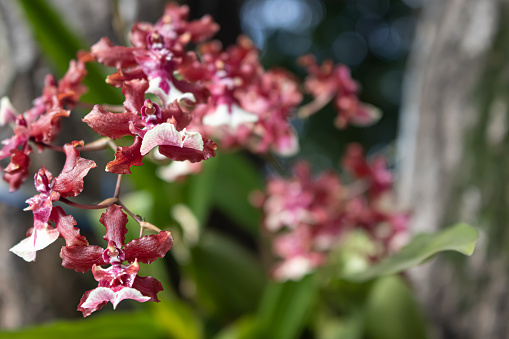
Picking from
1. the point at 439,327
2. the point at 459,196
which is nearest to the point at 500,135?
the point at 459,196

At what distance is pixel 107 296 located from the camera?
0.92 feet

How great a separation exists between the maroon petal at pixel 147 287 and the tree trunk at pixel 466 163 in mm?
600

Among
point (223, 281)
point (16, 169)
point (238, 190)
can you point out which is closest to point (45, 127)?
point (16, 169)

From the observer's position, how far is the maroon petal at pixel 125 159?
0.94ft

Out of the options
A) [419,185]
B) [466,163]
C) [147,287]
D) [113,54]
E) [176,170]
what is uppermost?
[113,54]

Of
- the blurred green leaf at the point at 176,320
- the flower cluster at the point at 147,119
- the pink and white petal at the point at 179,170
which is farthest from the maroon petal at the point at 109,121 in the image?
the blurred green leaf at the point at 176,320

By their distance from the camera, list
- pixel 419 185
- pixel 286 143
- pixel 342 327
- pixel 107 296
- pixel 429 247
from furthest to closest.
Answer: pixel 419 185
pixel 342 327
pixel 286 143
pixel 429 247
pixel 107 296

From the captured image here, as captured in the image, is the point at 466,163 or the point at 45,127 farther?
the point at 466,163

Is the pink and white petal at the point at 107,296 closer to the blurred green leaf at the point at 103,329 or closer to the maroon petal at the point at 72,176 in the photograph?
the maroon petal at the point at 72,176

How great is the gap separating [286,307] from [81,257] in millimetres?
353

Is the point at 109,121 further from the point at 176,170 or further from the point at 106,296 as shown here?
the point at 176,170

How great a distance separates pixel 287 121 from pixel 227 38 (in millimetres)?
731

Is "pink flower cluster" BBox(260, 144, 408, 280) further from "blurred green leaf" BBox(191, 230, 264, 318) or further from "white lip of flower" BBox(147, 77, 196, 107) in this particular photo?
"white lip of flower" BBox(147, 77, 196, 107)

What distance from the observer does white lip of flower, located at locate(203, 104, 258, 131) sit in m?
0.43
